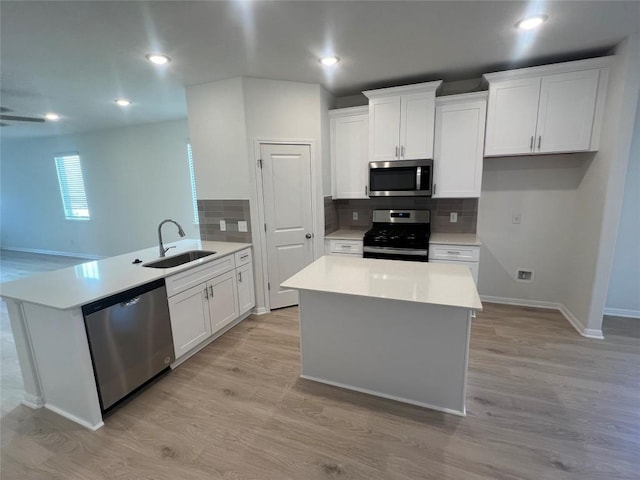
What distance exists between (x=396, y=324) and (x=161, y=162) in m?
5.13

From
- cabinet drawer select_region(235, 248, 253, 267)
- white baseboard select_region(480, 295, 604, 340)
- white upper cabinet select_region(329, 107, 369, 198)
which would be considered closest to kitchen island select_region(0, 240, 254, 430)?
cabinet drawer select_region(235, 248, 253, 267)

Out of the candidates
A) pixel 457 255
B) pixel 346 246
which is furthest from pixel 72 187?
pixel 457 255

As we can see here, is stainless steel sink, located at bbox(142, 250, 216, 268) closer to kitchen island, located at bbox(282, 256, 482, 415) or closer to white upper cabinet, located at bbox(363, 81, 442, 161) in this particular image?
kitchen island, located at bbox(282, 256, 482, 415)

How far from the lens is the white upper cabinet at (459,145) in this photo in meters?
3.17

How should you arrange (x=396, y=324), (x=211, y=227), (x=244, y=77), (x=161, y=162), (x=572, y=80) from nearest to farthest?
1. (x=396, y=324)
2. (x=572, y=80)
3. (x=244, y=77)
4. (x=211, y=227)
5. (x=161, y=162)

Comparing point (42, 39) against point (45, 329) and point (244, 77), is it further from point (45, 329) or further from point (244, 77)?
point (45, 329)

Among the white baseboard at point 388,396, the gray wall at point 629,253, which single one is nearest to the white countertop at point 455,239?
the gray wall at point 629,253

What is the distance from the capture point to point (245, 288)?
11.1 ft

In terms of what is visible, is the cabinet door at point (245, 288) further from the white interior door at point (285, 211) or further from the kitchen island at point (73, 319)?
the kitchen island at point (73, 319)

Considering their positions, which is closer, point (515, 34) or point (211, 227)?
point (515, 34)

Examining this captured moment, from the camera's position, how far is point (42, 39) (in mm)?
2201

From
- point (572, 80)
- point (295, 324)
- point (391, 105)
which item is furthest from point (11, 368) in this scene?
point (572, 80)

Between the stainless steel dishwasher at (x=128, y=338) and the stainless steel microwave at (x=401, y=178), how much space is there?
2544 mm

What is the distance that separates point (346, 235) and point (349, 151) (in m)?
1.09
